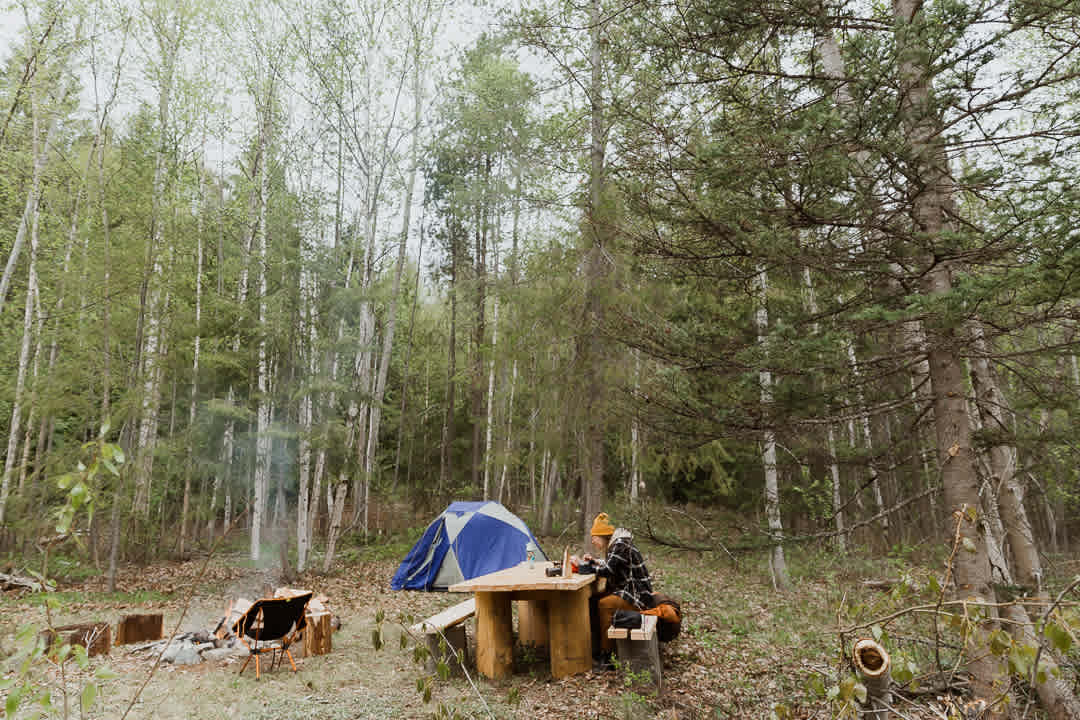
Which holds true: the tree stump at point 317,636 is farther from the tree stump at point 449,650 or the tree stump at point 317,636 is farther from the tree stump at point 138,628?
the tree stump at point 138,628

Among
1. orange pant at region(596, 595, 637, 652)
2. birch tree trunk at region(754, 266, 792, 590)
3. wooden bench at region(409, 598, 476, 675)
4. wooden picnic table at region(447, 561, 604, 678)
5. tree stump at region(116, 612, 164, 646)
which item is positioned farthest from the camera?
tree stump at region(116, 612, 164, 646)

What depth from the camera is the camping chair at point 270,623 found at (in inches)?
203

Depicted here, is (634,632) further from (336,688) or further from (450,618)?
(336,688)

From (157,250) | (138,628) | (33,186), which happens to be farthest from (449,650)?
(33,186)

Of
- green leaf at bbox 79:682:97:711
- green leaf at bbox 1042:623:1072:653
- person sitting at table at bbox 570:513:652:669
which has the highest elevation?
green leaf at bbox 1042:623:1072:653

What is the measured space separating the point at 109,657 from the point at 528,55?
8.34 metres

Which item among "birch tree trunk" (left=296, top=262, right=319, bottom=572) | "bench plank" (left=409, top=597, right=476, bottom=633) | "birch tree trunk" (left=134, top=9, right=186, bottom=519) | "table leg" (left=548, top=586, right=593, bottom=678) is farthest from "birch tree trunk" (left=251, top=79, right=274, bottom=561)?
"table leg" (left=548, top=586, right=593, bottom=678)

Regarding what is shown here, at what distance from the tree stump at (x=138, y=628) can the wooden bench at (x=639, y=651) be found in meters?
5.11

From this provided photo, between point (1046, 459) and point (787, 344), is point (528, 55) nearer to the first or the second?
point (787, 344)

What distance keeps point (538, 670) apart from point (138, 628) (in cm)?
442

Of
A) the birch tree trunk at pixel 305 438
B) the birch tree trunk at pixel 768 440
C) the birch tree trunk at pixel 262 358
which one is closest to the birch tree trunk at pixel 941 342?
the birch tree trunk at pixel 768 440

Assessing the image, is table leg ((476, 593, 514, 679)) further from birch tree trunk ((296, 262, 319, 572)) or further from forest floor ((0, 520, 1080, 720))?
birch tree trunk ((296, 262, 319, 572))

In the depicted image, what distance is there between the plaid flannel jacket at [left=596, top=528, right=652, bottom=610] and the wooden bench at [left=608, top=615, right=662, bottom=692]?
1.75 ft

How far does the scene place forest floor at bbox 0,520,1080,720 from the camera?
388 centimetres
